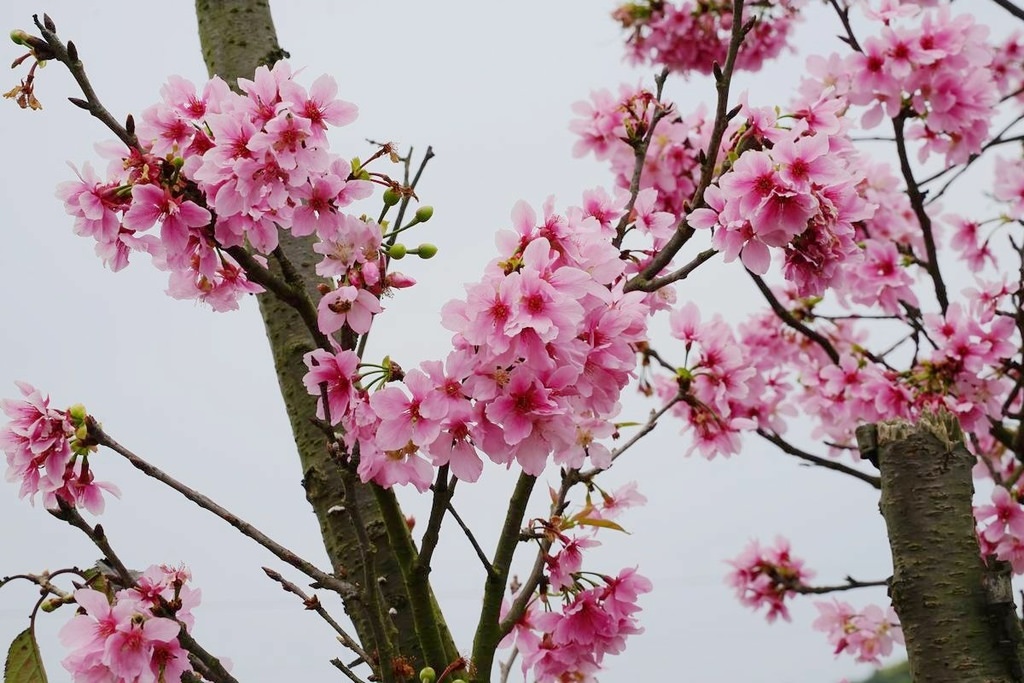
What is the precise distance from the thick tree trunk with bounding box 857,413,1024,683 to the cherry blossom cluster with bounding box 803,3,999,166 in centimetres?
115

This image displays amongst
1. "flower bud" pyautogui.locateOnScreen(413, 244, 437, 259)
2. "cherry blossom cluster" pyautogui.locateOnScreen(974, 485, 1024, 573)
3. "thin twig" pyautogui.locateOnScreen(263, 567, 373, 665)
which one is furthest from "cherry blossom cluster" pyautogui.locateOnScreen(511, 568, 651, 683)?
"cherry blossom cluster" pyautogui.locateOnScreen(974, 485, 1024, 573)

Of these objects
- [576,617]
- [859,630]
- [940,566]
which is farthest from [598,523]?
[859,630]

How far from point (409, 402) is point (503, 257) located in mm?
172

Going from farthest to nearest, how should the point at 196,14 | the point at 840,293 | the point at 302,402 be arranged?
the point at 840,293
the point at 196,14
the point at 302,402

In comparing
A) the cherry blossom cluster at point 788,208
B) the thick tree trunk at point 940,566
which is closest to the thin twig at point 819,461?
the thick tree trunk at point 940,566

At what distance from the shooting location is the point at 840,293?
2758 mm

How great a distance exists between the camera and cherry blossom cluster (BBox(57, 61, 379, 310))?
0.95 m

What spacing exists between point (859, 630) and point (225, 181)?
251cm

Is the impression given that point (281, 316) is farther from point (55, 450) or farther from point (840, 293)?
point (840, 293)

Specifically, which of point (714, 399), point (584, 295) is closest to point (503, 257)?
point (584, 295)

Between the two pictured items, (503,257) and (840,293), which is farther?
(840,293)

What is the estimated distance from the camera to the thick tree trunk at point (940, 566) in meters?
1.23

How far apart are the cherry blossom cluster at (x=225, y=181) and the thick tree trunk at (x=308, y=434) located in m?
0.22

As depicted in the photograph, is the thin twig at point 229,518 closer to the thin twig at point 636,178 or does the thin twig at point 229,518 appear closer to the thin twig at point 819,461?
the thin twig at point 636,178
